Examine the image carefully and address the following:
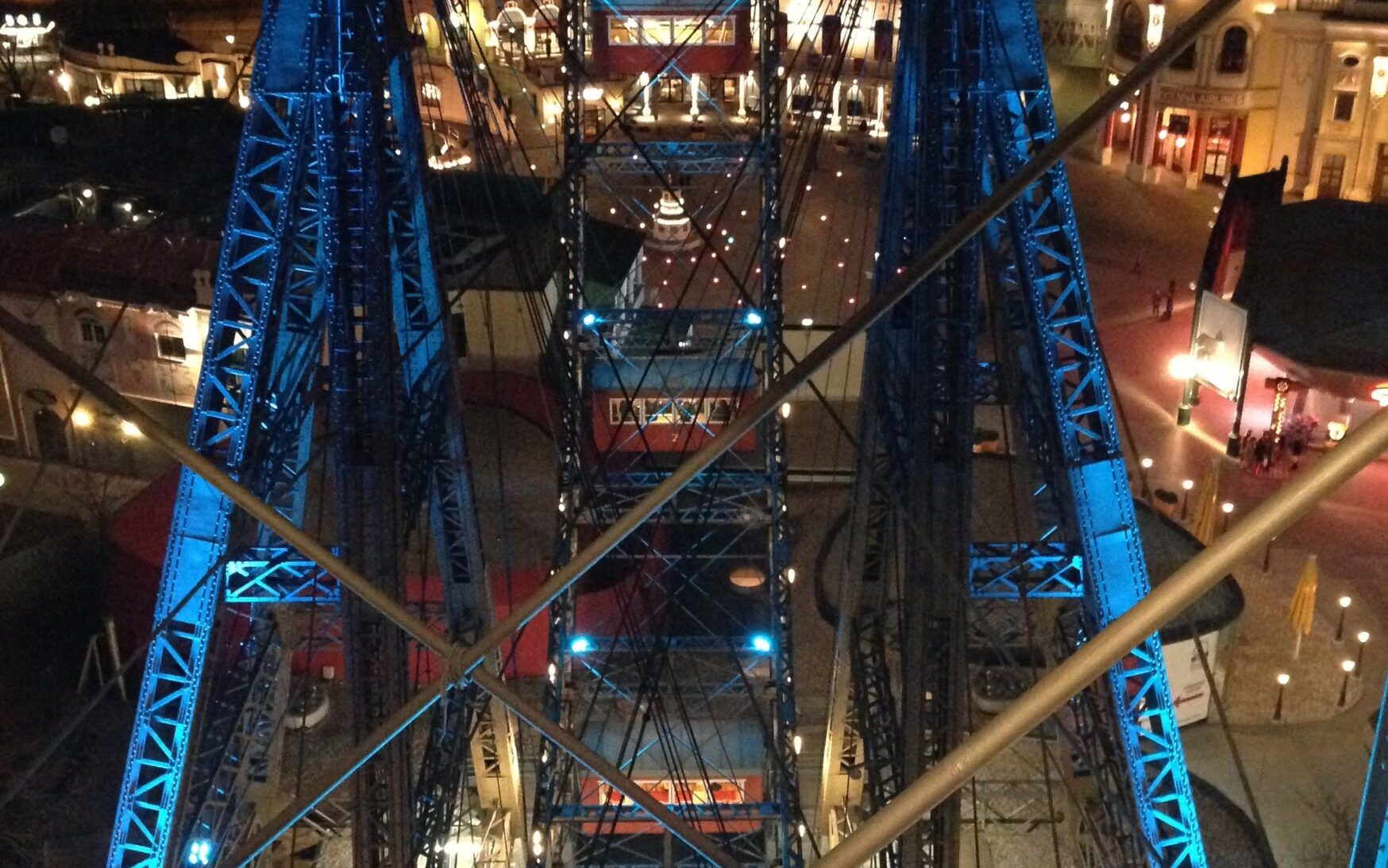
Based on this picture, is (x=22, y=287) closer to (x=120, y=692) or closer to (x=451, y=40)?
(x=120, y=692)

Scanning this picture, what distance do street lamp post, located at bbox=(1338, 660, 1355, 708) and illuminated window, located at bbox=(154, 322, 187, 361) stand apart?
15.2 metres

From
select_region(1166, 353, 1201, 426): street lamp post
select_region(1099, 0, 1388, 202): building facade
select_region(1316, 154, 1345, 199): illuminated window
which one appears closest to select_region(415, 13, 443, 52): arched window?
select_region(1099, 0, 1388, 202): building facade

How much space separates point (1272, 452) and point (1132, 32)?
18.7 m

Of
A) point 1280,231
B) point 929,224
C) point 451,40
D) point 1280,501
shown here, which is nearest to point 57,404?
point 451,40

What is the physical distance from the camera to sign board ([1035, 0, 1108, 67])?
38562 mm

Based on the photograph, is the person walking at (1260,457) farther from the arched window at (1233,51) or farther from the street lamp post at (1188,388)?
the arched window at (1233,51)

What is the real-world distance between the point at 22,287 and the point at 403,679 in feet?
47.1

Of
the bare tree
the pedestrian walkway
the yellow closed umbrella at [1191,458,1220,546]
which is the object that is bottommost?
the pedestrian walkway

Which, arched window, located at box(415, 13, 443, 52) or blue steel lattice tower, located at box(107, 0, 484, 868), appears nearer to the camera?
blue steel lattice tower, located at box(107, 0, 484, 868)

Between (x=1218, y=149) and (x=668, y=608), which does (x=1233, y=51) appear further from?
Answer: (x=668, y=608)

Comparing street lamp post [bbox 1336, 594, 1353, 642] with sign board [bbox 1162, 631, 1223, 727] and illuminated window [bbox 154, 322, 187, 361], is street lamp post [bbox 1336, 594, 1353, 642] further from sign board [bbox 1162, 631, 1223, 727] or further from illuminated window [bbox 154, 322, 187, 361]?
illuminated window [bbox 154, 322, 187, 361]

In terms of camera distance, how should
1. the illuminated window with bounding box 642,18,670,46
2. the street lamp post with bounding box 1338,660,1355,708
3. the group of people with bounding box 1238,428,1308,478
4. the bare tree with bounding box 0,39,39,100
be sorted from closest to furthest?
1. the street lamp post with bounding box 1338,660,1355,708
2. the illuminated window with bounding box 642,18,670,46
3. the group of people with bounding box 1238,428,1308,478
4. the bare tree with bounding box 0,39,39,100

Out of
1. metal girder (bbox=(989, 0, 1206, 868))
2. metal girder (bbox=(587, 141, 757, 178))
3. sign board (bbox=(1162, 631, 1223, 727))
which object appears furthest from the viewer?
sign board (bbox=(1162, 631, 1223, 727))

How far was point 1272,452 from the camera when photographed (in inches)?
731
